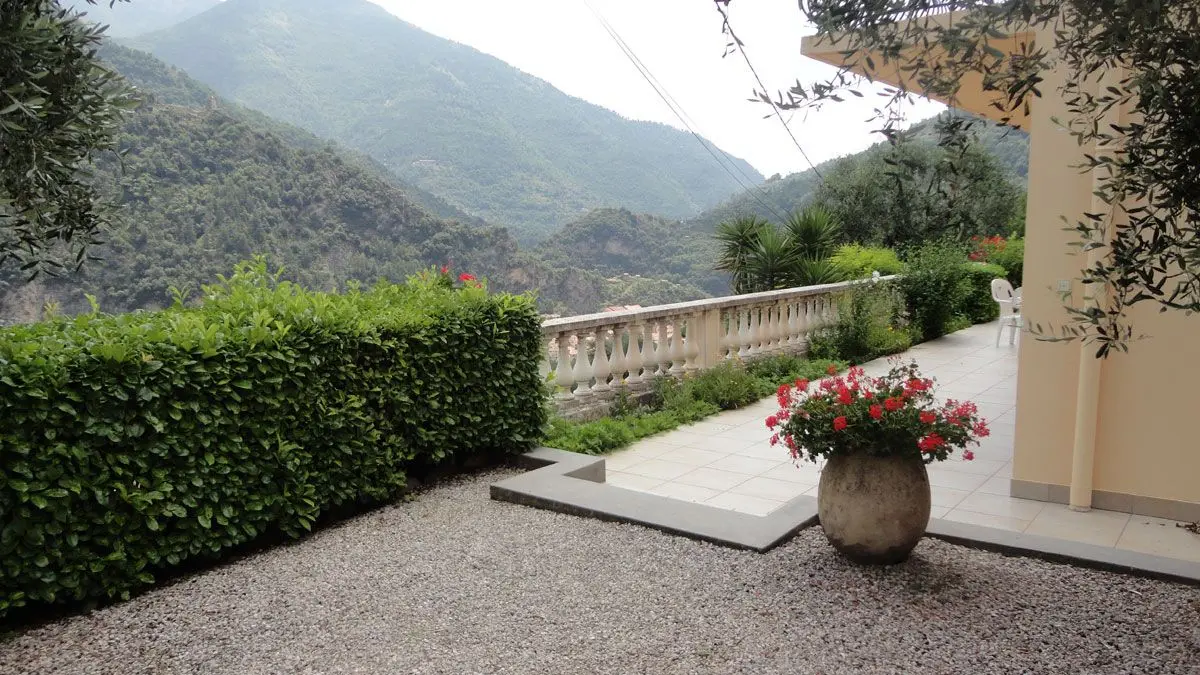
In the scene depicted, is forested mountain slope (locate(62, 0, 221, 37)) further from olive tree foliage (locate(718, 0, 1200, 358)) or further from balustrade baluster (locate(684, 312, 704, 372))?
olive tree foliage (locate(718, 0, 1200, 358))

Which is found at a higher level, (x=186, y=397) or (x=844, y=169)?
(x=844, y=169)

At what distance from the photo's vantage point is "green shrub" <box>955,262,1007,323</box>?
1488 centimetres

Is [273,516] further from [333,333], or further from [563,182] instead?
[563,182]

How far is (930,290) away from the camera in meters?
12.7

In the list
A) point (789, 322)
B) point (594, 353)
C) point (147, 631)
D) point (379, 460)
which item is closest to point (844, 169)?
point (789, 322)

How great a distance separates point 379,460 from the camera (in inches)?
185

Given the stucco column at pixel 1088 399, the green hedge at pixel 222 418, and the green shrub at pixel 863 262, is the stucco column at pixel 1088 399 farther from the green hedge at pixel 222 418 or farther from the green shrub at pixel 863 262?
the green shrub at pixel 863 262

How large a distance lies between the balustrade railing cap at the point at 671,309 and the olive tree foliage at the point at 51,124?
11.9 feet

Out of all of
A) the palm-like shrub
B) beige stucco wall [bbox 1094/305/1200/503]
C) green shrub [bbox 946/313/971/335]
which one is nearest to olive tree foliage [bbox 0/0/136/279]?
beige stucco wall [bbox 1094/305/1200/503]

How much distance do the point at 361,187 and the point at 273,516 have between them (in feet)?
53.0

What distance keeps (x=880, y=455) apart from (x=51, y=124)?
376cm

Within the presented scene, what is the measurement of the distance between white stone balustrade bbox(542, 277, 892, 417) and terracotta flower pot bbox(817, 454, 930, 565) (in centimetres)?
297

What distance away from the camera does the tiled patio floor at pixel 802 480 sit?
4.67 m

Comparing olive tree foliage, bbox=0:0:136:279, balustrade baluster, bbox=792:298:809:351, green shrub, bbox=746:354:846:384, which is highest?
olive tree foliage, bbox=0:0:136:279
